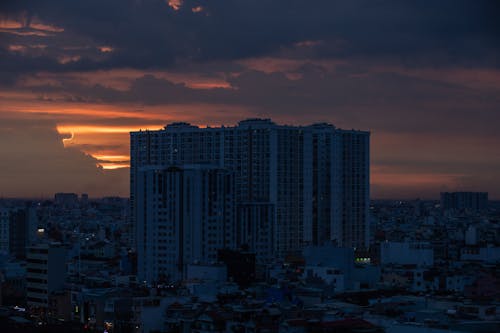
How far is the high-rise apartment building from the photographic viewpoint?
19.1 m

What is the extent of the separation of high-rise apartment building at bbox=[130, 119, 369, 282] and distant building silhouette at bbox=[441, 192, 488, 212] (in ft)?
64.8

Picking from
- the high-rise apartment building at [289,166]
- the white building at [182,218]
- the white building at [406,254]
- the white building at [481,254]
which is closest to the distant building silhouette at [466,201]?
the high-rise apartment building at [289,166]

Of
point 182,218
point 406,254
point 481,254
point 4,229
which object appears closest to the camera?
point 182,218

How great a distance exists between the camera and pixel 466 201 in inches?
1593

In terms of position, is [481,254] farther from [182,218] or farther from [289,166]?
[182,218]

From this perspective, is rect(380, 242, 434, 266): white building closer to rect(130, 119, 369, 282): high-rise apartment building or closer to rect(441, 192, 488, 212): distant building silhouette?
rect(130, 119, 369, 282): high-rise apartment building

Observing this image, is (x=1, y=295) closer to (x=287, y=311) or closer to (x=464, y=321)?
(x=287, y=311)

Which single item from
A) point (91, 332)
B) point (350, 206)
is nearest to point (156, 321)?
point (91, 332)

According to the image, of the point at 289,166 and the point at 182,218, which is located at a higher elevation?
the point at 289,166

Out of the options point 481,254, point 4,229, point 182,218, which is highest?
point 182,218

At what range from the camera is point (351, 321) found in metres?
8.33

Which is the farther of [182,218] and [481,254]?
[481,254]

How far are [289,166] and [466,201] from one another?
22.5 m

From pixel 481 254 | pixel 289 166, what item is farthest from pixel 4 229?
pixel 481 254
